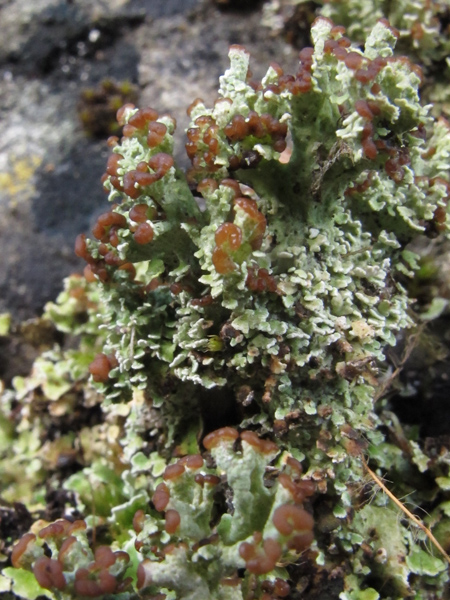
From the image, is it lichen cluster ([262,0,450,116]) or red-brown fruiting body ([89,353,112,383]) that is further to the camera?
lichen cluster ([262,0,450,116])

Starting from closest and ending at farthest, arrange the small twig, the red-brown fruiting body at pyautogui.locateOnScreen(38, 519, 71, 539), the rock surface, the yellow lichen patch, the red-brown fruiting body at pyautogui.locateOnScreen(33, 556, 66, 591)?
the red-brown fruiting body at pyautogui.locateOnScreen(33, 556, 66, 591), the red-brown fruiting body at pyautogui.locateOnScreen(38, 519, 71, 539), the small twig, the rock surface, the yellow lichen patch

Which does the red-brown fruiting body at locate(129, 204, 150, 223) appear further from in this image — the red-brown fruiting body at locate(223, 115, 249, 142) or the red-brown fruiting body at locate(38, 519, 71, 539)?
the red-brown fruiting body at locate(38, 519, 71, 539)

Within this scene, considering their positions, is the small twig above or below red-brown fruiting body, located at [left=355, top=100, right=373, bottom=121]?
below

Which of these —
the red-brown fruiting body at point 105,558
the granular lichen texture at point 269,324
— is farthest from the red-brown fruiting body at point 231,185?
the red-brown fruiting body at point 105,558

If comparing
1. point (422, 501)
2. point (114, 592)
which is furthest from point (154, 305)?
point (422, 501)

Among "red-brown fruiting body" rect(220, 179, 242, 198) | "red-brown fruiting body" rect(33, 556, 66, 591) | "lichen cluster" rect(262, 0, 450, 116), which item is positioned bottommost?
"red-brown fruiting body" rect(33, 556, 66, 591)

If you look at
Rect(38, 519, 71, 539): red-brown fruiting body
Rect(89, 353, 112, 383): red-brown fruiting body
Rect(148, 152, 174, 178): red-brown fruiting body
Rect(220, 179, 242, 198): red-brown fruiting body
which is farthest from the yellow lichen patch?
Rect(38, 519, 71, 539): red-brown fruiting body

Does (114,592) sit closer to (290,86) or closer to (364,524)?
(364,524)

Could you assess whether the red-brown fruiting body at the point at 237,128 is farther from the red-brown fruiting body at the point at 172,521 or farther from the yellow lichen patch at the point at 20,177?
the yellow lichen patch at the point at 20,177

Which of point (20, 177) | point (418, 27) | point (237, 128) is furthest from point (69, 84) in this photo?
point (237, 128)
